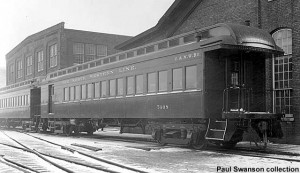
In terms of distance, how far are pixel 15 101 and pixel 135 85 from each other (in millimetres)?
18198

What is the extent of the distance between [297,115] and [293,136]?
0.81 meters

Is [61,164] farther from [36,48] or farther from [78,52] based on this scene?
[36,48]

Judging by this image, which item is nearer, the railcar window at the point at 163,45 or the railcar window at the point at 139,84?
the railcar window at the point at 163,45

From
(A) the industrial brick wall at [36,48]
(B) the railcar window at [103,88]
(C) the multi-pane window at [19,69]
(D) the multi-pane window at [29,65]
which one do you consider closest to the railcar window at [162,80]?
(B) the railcar window at [103,88]

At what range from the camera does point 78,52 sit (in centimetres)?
4275

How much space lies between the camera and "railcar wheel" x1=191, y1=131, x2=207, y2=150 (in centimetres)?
1325

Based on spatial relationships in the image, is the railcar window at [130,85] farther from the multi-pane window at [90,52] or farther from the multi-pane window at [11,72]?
the multi-pane window at [11,72]

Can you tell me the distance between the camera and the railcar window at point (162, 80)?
14452 mm

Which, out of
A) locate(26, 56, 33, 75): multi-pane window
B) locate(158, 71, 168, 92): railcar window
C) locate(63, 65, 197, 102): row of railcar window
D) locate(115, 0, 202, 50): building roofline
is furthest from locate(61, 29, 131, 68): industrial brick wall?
locate(158, 71, 168, 92): railcar window

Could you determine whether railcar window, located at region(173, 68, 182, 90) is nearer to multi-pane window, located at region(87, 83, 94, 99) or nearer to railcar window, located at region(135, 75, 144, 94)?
railcar window, located at region(135, 75, 144, 94)

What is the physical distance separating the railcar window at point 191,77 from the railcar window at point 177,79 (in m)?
0.35

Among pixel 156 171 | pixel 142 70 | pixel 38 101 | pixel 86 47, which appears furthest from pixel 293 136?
pixel 86 47

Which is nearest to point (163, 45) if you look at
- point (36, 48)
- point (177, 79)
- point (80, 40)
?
point (177, 79)

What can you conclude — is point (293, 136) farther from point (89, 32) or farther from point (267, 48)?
point (89, 32)
